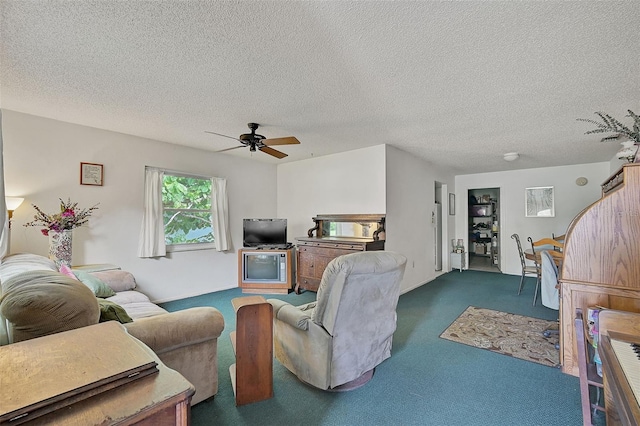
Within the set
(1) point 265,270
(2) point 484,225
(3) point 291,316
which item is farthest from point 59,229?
(2) point 484,225

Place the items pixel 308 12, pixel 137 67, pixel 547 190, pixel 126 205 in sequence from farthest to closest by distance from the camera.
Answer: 1. pixel 547 190
2. pixel 126 205
3. pixel 137 67
4. pixel 308 12

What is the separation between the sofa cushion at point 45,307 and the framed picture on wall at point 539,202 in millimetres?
7709

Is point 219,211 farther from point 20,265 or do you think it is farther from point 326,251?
point 20,265

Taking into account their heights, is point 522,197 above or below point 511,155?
below

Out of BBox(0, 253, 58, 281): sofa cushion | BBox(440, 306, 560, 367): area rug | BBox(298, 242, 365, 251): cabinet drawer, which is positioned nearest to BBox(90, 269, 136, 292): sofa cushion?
BBox(0, 253, 58, 281): sofa cushion

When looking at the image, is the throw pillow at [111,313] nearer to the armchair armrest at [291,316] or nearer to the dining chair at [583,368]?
the armchair armrest at [291,316]

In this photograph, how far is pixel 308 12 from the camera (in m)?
1.62

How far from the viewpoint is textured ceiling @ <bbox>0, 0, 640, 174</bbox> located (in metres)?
1.64

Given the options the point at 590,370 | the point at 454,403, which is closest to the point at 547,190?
the point at 590,370

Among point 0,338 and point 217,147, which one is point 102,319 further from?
point 217,147

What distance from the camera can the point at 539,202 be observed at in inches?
244

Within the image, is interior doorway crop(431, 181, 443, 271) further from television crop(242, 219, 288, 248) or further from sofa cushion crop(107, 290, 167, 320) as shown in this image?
sofa cushion crop(107, 290, 167, 320)

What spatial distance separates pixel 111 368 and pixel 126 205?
3.98m

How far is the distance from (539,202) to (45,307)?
7.90 metres
